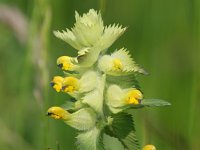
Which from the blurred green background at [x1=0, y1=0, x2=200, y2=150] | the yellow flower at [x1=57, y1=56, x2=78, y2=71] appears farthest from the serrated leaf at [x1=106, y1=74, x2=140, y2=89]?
the blurred green background at [x1=0, y1=0, x2=200, y2=150]

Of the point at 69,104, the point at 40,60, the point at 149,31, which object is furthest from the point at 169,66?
the point at 69,104

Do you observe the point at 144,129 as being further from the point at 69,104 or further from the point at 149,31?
the point at 149,31

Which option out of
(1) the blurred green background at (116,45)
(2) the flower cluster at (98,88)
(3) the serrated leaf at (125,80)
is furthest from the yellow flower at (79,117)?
(1) the blurred green background at (116,45)

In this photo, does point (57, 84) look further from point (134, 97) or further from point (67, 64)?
point (134, 97)

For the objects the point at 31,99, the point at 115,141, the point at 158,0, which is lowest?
the point at 115,141

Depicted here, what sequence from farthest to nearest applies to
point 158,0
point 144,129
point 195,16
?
point 158,0
point 195,16
point 144,129

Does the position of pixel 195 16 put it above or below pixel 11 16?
below

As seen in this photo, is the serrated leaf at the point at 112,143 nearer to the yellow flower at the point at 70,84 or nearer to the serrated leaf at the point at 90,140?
the serrated leaf at the point at 90,140
